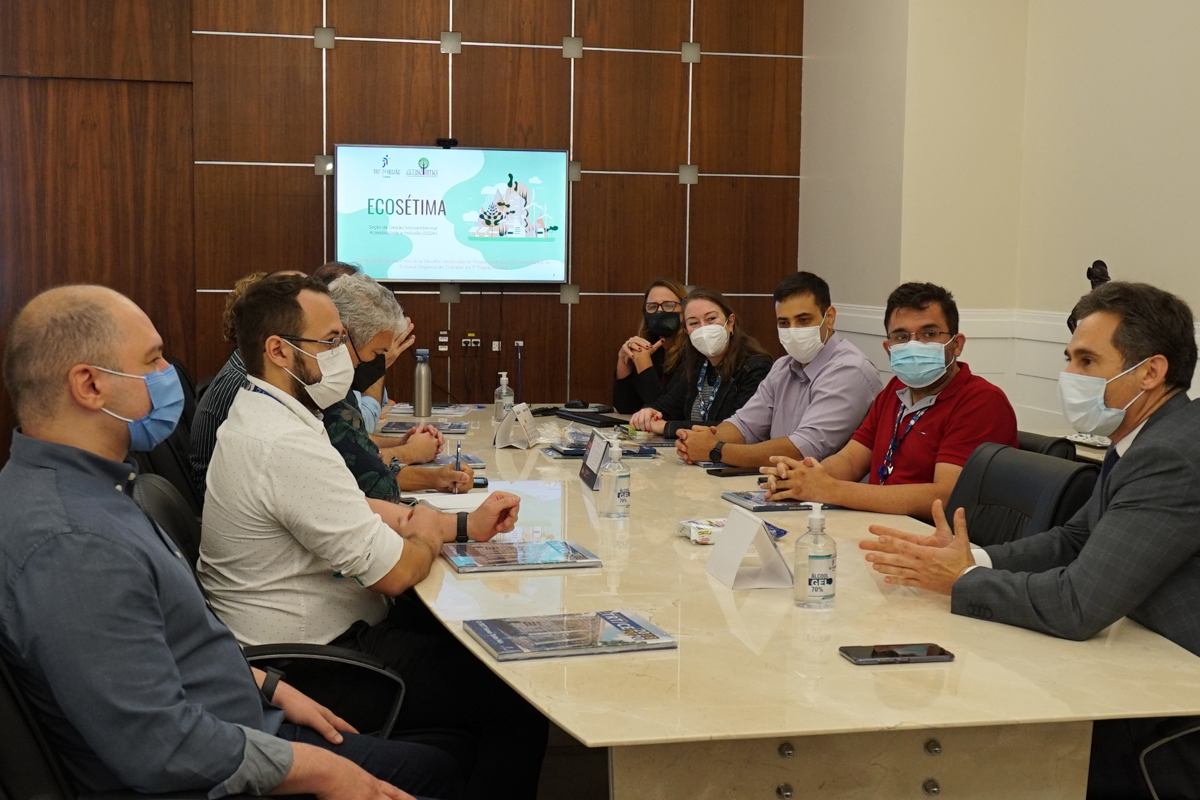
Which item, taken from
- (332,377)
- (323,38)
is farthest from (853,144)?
(332,377)

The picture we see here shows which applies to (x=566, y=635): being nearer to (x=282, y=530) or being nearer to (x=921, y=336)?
(x=282, y=530)

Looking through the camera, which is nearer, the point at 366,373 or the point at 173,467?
the point at 173,467

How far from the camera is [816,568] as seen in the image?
2.19 m

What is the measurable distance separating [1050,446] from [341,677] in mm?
1937

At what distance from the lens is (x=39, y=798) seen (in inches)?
61.6

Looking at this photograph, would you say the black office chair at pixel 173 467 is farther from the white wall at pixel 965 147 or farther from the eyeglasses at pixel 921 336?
the white wall at pixel 965 147

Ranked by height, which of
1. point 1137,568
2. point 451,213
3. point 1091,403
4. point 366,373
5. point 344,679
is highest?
point 451,213

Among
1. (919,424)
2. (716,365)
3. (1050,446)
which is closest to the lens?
(1050,446)

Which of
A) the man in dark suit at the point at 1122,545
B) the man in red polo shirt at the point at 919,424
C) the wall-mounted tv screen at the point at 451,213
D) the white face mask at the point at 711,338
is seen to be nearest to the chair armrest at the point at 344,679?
the man in dark suit at the point at 1122,545

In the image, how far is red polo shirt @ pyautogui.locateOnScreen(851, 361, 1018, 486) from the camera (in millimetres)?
3279

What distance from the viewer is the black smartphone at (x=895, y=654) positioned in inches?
74.4

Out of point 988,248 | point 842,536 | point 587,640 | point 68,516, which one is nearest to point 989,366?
point 988,248

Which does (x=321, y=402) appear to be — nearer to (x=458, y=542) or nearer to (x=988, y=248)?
(x=458, y=542)

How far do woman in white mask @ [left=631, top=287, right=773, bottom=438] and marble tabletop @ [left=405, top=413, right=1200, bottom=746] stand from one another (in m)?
2.11
